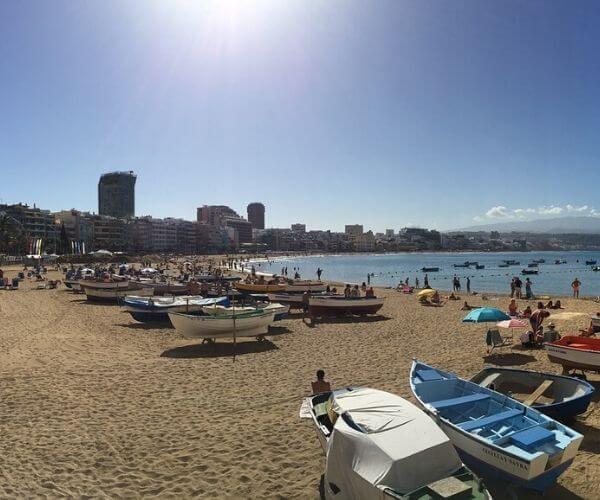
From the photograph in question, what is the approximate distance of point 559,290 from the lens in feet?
183

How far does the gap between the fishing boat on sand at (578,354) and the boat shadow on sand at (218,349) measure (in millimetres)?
9676

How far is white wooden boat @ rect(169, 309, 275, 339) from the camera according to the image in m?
18.4

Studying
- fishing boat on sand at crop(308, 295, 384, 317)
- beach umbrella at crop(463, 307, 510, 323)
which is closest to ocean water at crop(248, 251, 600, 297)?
fishing boat on sand at crop(308, 295, 384, 317)

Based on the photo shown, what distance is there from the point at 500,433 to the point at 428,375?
2558 millimetres

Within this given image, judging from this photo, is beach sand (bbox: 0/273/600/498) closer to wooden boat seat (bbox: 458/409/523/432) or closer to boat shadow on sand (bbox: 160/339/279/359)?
boat shadow on sand (bbox: 160/339/279/359)

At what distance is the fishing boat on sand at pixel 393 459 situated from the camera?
534 cm

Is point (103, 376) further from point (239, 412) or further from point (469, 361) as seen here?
point (469, 361)

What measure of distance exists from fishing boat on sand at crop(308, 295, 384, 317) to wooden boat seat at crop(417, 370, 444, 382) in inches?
617

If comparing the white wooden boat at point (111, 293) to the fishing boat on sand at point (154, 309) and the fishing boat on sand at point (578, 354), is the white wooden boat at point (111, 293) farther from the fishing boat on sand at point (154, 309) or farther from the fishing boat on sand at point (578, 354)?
the fishing boat on sand at point (578, 354)

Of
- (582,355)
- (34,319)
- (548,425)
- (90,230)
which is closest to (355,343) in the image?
(582,355)

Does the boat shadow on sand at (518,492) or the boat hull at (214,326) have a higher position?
the boat hull at (214,326)

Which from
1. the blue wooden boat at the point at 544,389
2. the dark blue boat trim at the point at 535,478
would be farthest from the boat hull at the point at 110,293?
the dark blue boat trim at the point at 535,478

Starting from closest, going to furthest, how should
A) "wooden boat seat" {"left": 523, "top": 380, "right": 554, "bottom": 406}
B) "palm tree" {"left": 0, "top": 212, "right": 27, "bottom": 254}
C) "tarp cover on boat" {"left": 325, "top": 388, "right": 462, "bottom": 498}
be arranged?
"tarp cover on boat" {"left": 325, "top": 388, "right": 462, "bottom": 498}, "wooden boat seat" {"left": 523, "top": 380, "right": 554, "bottom": 406}, "palm tree" {"left": 0, "top": 212, "right": 27, "bottom": 254}

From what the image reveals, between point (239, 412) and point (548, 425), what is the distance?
631cm
